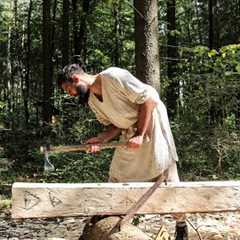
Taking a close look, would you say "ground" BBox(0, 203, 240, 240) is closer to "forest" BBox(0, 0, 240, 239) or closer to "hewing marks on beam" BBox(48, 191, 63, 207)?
"forest" BBox(0, 0, 240, 239)

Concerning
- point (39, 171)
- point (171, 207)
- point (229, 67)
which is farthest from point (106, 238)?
point (39, 171)

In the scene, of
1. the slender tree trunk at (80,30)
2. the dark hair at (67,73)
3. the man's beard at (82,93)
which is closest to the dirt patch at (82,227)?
the man's beard at (82,93)

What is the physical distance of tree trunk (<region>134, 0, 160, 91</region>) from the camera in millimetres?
8750

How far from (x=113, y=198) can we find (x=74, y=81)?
104cm

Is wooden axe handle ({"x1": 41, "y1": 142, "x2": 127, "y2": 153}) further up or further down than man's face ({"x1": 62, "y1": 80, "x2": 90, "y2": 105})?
further down

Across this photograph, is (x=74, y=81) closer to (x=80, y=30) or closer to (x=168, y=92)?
(x=168, y=92)

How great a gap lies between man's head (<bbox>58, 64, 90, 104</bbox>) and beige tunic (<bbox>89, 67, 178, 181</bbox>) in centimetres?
12

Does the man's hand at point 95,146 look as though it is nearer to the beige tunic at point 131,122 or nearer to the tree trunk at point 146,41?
the beige tunic at point 131,122

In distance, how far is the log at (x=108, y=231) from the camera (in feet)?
15.8

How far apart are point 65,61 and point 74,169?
1088 cm

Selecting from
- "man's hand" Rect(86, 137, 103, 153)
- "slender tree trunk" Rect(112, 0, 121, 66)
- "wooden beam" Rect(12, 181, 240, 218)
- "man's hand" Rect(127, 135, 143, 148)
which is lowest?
"wooden beam" Rect(12, 181, 240, 218)

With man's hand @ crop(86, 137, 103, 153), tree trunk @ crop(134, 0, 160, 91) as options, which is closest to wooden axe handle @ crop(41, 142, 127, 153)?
man's hand @ crop(86, 137, 103, 153)

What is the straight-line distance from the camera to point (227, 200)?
4891 mm

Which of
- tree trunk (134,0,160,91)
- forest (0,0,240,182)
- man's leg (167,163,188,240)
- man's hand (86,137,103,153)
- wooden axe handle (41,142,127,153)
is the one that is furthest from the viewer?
forest (0,0,240,182)
